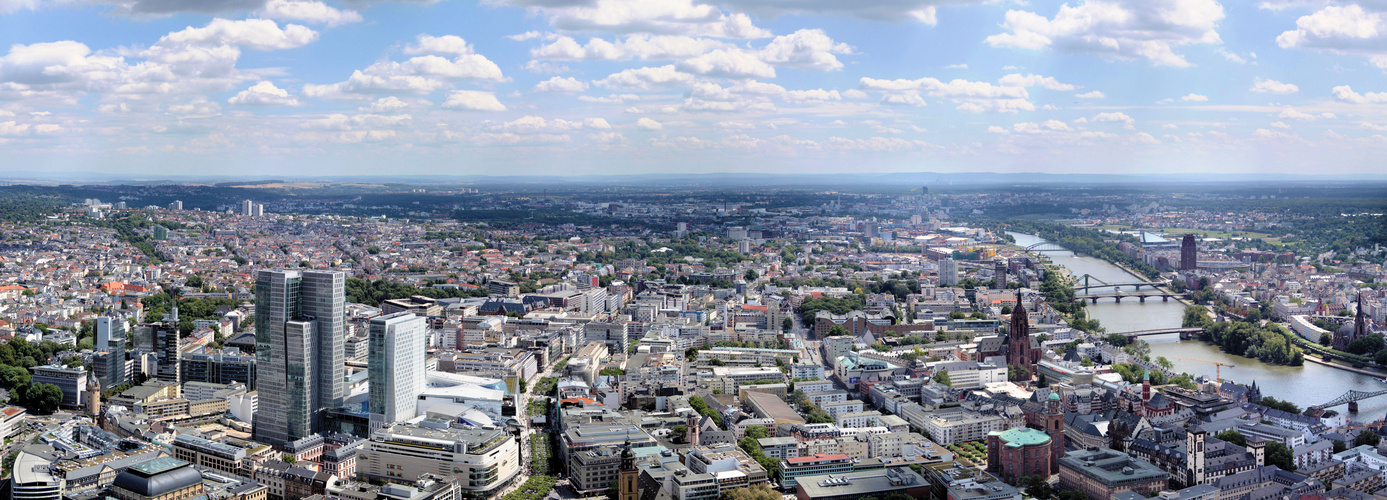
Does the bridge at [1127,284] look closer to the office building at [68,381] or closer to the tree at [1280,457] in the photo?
the tree at [1280,457]

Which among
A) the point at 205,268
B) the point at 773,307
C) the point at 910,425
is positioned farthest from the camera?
the point at 205,268

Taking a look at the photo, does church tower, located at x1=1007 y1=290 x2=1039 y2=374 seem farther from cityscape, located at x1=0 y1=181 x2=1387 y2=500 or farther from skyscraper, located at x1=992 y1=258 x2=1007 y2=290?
skyscraper, located at x1=992 y1=258 x2=1007 y2=290

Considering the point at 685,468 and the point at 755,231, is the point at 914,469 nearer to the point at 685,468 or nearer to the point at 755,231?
the point at 685,468

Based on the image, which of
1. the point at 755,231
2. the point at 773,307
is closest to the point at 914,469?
the point at 773,307

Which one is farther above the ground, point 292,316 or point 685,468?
point 292,316

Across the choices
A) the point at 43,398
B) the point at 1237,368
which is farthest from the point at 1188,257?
the point at 43,398
